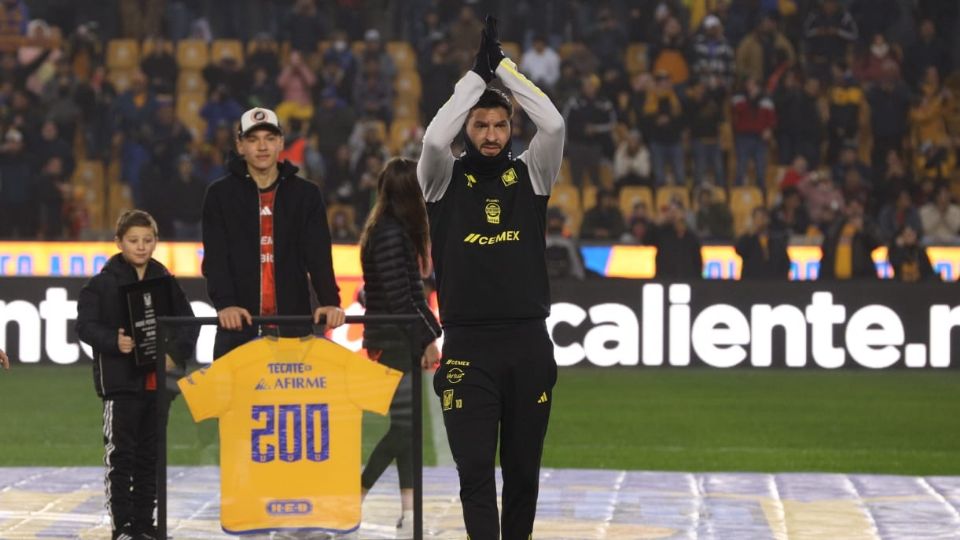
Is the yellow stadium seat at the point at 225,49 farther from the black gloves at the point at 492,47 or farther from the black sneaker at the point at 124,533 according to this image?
the black gloves at the point at 492,47

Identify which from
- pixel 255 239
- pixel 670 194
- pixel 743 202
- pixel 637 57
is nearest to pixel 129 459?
pixel 255 239

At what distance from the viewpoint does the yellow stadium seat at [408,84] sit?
26516 mm

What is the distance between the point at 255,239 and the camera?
7.75m

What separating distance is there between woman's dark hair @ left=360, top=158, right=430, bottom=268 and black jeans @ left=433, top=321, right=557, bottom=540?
2.35m

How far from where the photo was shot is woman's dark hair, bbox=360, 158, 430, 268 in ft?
29.3

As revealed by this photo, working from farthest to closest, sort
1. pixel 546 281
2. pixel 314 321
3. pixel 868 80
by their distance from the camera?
pixel 868 80 < pixel 314 321 < pixel 546 281

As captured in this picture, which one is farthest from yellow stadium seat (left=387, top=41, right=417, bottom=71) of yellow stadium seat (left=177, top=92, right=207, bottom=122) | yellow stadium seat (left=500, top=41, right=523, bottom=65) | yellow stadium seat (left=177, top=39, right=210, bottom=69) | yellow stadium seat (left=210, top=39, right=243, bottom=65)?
yellow stadium seat (left=177, top=92, right=207, bottom=122)

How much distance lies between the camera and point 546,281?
6.70 metres

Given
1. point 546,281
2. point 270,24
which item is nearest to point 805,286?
point 546,281

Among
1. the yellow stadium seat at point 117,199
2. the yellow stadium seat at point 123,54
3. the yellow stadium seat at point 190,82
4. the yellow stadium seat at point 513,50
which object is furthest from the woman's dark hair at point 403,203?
the yellow stadium seat at point 123,54

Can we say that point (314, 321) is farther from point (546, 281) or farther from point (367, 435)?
point (546, 281)

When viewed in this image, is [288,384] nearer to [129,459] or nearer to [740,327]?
[129,459]

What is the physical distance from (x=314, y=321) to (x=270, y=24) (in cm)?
2070

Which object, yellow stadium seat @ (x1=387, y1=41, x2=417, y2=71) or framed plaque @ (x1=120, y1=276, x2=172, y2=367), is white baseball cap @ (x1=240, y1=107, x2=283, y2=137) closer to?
framed plaque @ (x1=120, y1=276, x2=172, y2=367)
